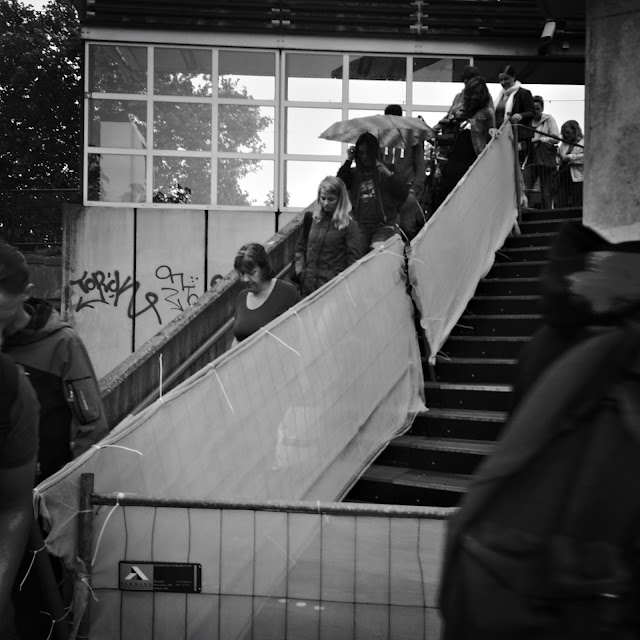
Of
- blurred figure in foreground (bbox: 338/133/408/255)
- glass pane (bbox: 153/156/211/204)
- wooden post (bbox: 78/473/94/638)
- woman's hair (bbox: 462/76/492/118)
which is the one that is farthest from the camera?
glass pane (bbox: 153/156/211/204)

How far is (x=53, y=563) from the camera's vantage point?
13.1 ft

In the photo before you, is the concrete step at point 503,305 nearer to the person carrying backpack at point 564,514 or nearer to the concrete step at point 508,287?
the concrete step at point 508,287

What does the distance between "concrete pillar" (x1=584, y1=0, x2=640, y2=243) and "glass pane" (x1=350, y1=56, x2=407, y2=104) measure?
810cm

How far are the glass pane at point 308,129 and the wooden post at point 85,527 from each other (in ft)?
39.8

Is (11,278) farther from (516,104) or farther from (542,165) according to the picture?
(542,165)

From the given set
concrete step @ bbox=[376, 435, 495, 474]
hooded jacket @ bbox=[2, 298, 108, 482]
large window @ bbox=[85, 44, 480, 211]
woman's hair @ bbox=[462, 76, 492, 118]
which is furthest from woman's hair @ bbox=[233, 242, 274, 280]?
large window @ bbox=[85, 44, 480, 211]

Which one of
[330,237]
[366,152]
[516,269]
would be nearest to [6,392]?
[330,237]

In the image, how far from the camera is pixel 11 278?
10.6 feet

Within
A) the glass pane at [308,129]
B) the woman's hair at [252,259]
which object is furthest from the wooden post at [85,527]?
the glass pane at [308,129]

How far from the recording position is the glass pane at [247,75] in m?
15.2

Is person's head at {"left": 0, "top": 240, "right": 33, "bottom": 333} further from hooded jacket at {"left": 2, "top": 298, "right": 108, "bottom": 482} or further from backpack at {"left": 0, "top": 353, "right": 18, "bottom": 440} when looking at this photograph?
hooded jacket at {"left": 2, "top": 298, "right": 108, "bottom": 482}

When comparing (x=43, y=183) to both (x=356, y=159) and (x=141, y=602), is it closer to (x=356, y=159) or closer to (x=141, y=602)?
(x=356, y=159)

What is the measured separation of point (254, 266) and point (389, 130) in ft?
13.6

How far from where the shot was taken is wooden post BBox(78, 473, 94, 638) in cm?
376
